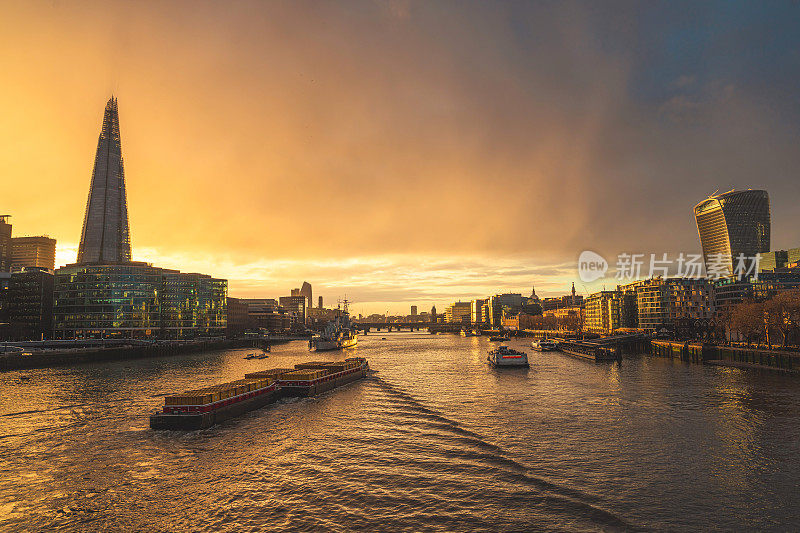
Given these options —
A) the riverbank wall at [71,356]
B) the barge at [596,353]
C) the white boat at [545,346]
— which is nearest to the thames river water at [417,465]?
the barge at [596,353]

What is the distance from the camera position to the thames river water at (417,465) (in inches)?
965

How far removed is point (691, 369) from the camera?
9988 centimetres

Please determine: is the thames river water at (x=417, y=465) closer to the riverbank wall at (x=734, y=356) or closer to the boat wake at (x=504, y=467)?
the boat wake at (x=504, y=467)

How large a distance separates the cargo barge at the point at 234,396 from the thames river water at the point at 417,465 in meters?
1.76

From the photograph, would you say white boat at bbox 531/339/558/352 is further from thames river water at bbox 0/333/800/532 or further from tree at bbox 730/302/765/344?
thames river water at bbox 0/333/800/532

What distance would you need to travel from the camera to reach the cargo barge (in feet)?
146

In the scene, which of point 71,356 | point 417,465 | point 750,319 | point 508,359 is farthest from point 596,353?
point 71,356

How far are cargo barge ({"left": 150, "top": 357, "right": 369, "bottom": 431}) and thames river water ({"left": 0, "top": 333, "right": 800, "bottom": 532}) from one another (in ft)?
5.77

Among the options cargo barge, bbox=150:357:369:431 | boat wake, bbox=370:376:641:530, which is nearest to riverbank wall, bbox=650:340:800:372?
boat wake, bbox=370:376:641:530

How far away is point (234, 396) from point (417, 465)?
27139 mm

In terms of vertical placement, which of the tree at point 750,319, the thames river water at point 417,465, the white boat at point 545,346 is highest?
the tree at point 750,319

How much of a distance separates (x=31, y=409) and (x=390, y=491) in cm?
5510

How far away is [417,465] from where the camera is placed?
107ft

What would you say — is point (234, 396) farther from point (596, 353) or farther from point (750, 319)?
point (750, 319)
